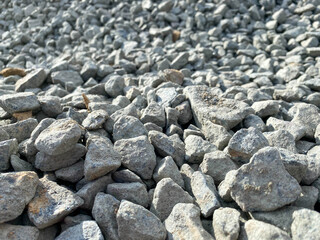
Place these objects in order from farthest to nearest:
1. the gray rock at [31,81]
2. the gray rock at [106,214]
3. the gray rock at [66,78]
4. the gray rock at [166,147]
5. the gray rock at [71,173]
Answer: the gray rock at [66,78] → the gray rock at [31,81] → the gray rock at [166,147] → the gray rock at [71,173] → the gray rock at [106,214]

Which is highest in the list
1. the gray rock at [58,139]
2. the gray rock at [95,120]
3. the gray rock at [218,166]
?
the gray rock at [58,139]

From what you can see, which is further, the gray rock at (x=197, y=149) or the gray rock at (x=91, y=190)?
the gray rock at (x=197, y=149)

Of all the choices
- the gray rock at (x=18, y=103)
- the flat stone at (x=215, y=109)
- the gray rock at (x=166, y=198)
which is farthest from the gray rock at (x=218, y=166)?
the gray rock at (x=18, y=103)

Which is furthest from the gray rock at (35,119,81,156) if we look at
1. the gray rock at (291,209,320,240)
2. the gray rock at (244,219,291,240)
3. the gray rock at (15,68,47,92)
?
the gray rock at (15,68,47,92)

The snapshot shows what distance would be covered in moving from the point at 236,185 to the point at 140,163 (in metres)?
0.57

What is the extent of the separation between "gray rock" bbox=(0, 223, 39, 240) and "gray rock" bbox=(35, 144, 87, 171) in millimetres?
392

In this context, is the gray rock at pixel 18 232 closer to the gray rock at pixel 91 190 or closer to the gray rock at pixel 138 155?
the gray rock at pixel 91 190

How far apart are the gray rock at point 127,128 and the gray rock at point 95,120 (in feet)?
0.31

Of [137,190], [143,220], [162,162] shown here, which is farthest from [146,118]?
[143,220]

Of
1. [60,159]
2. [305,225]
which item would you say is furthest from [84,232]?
[305,225]

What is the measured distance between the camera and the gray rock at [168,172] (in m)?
1.88

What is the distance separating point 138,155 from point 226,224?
2.16 ft

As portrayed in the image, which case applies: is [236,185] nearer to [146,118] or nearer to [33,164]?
[146,118]

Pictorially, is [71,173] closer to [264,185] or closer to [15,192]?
[15,192]
